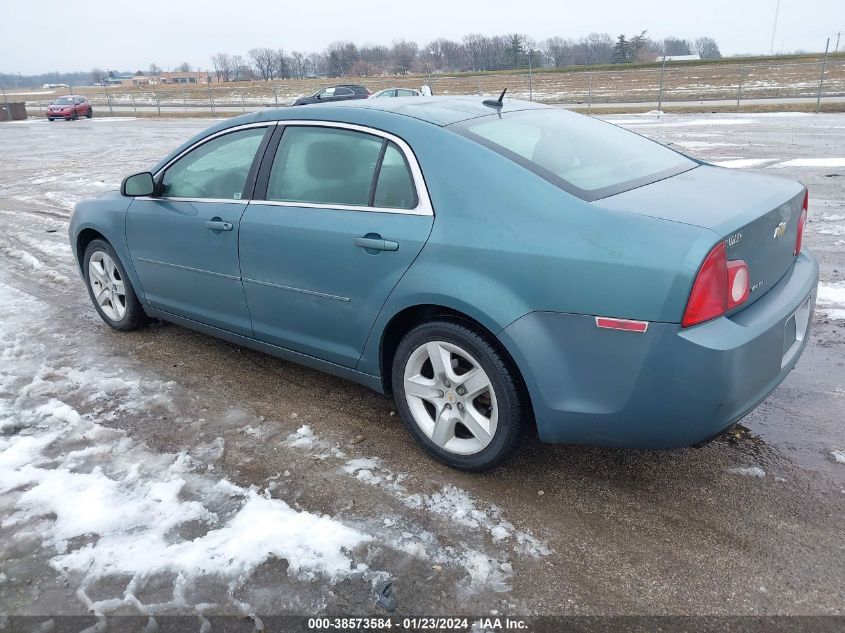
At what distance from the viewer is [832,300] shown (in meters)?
4.96

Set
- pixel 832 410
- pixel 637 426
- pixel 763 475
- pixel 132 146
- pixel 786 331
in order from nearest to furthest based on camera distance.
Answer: pixel 637 426 < pixel 786 331 < pixel 763 475 < pixel 832 410 < pixel 132 146

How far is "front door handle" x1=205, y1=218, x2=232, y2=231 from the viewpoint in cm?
383

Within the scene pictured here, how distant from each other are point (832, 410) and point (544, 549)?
1.95 meters

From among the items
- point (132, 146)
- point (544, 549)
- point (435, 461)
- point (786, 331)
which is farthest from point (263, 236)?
point (132, 146)

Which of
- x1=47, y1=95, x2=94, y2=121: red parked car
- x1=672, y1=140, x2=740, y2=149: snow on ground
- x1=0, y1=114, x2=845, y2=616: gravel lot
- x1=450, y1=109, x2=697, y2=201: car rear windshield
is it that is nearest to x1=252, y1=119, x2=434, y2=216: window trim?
x1=450, y1=109, x2=697, y2=201: car rear windshield

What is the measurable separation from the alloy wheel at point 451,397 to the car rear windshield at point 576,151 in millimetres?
892

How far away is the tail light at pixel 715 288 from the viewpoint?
2373 mm

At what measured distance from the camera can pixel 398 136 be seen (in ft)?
10.5

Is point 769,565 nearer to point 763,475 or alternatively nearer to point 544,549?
point 763,475

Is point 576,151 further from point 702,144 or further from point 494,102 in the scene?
point 702,144

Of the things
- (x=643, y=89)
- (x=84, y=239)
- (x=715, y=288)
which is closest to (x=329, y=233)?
(x=715, y=288)

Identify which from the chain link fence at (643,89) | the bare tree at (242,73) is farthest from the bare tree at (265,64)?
the chain link fence at (643,89)

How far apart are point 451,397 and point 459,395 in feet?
0.16

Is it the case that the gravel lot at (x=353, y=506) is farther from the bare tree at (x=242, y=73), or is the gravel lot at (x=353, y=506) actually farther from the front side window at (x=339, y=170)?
the bare tree at (x=242, y=73)
